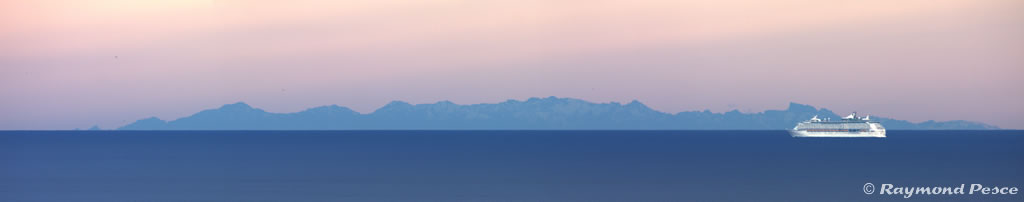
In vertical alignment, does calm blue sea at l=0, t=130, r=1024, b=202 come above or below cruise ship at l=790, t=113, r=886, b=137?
below

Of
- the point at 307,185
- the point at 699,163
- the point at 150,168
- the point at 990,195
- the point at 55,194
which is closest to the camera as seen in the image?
the point at 990,195

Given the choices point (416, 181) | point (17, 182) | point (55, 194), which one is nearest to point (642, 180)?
point (416, 181)

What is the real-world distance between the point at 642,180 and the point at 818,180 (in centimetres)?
1126

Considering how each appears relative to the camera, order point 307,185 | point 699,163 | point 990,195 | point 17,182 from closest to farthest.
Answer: point 990,195 → point 307,185 → point 17,182 → point 699,163

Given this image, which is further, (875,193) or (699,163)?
(699,163)

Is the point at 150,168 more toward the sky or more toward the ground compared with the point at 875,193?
more toward the sky

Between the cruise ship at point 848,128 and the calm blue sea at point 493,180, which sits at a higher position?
the cruise ship at point 848,128

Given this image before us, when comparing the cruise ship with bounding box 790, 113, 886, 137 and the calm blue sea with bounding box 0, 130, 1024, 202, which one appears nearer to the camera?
the calm blue sea with bounding box 0, 130, 1024, 202

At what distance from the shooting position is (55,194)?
6059cm

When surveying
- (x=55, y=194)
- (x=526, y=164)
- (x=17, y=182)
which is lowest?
(x=55, y=194)

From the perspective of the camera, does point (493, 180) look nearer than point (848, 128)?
Yes

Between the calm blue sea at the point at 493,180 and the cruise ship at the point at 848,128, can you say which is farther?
the cruise ship at the point at 848,128

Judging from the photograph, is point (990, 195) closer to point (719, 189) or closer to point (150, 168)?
point (719, 189)

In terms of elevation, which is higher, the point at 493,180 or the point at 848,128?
the point at 848,128
